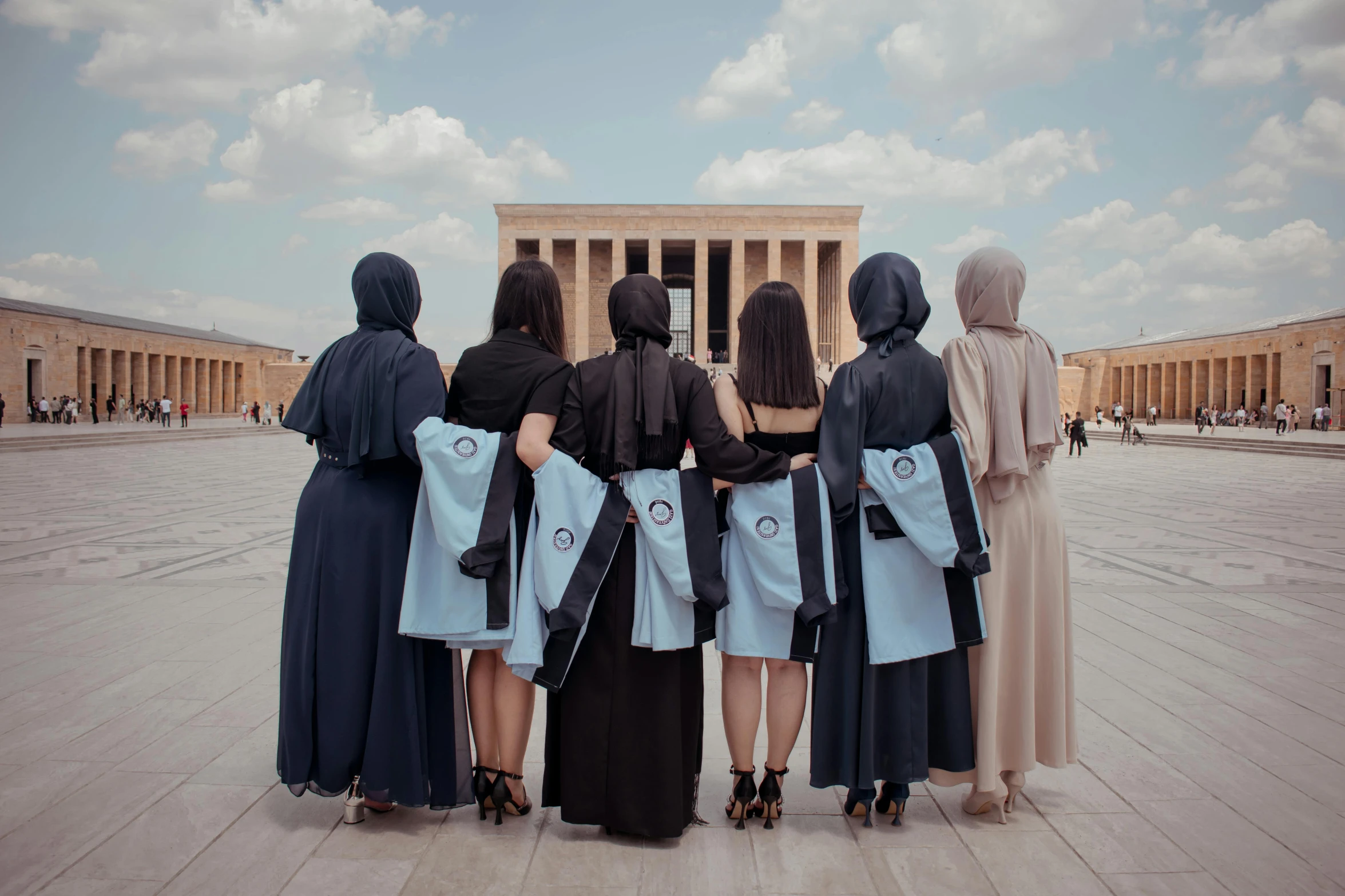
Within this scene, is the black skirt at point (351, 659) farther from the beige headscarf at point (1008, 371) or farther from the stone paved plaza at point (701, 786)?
the beige headscarf at point (1008, 371)

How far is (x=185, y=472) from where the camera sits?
15.5 meters

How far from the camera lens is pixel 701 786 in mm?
2961

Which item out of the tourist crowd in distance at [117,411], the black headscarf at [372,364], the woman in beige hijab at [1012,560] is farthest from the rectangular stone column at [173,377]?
the woman in beige hijab at [1012,560]

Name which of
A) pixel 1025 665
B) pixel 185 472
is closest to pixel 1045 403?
pixel 1025 665

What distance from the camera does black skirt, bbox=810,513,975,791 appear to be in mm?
2602

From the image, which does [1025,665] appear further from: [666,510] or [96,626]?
[96,626]

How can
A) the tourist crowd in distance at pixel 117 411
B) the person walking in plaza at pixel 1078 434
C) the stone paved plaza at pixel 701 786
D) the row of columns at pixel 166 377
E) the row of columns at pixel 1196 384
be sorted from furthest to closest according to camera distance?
1. the row of columns at pixel 166 377
2. the row of columns at pixel 1196 384
3. the tourist crowd in distance at pixel 117 411
4. the person walking in plaza at pixel 1078 434
5. the stone paved plaza at pixel 701 786

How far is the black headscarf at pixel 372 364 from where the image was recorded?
257 centimetres

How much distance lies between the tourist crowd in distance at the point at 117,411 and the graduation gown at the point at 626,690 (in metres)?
33.1

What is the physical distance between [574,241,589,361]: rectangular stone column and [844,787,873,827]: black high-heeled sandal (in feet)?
117

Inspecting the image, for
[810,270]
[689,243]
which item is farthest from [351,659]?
[810,270]

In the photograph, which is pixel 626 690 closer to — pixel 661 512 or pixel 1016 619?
pixel 661 512

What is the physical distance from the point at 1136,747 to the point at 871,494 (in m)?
1.76

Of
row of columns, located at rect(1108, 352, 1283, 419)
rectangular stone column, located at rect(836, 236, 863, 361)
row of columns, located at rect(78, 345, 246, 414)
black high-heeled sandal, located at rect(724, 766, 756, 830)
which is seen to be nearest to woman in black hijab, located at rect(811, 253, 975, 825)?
black high-heeled sandal, located at rect(724, 766, 756, 830)
